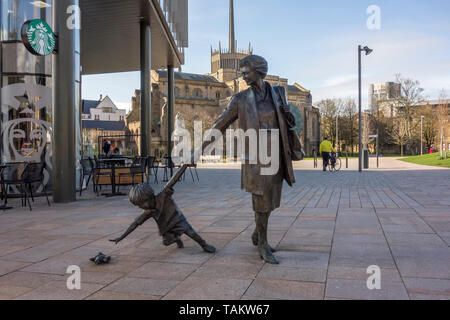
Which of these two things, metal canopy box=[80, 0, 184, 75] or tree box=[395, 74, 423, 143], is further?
tree box=[395, 74, 423, 143]

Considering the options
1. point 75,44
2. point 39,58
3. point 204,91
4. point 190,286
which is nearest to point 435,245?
point 190,286

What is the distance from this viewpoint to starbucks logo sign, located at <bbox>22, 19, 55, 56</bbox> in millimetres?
8453

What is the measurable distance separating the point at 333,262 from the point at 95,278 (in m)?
2.25

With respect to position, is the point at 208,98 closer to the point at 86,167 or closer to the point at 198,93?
the point at 198,93

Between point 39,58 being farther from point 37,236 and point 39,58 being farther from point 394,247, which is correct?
point 394,247

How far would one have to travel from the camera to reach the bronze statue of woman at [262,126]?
13.2 ft

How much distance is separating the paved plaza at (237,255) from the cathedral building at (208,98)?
159ft

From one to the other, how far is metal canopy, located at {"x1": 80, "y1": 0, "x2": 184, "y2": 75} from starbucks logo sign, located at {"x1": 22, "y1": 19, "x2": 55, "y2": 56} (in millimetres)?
5003

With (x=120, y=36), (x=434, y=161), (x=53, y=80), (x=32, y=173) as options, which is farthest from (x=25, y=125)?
(x=434, y=161)

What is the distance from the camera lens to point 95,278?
347 cm

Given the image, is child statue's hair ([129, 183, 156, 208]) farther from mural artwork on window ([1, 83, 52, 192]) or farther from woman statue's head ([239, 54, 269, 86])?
mural artwork on window ([1, 83, 52, 192])

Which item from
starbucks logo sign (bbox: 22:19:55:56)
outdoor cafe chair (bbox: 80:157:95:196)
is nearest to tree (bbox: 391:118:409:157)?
outdoor cafe chair (bbox: 80:157:95:196)

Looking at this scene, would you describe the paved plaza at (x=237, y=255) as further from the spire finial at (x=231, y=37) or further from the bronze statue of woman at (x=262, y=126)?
the spire finial at (x=231, y=37)
